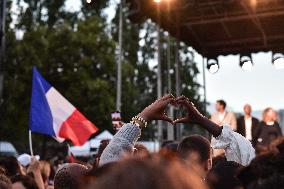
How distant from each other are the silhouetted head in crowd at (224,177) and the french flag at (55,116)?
21.2 feet

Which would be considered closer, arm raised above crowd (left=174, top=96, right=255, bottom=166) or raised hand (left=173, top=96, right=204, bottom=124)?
raised hand (left=173, top=96, right=204, bottom=124)

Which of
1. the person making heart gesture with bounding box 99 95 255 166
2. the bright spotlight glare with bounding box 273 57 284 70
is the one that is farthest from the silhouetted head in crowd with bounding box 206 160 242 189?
the bright spotlight glare with bounding box 273 57 284 70

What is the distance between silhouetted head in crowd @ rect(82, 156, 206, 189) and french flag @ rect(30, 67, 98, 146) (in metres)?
8.05

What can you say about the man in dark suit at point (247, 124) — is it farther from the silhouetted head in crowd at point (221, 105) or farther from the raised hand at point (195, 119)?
the raised hand at point (195, 119)

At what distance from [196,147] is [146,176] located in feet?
8.10

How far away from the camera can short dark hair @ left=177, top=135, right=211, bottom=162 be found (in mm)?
3635

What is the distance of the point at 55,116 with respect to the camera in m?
9.55

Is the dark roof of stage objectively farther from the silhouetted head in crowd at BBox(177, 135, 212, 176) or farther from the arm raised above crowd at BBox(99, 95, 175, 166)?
the arm raised above crowd at BBox(99, 95, 175, 166)

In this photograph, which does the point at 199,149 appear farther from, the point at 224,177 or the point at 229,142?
the point at 224,177

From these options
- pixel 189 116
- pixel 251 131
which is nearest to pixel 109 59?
pixel 251 131

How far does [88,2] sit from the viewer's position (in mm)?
10227

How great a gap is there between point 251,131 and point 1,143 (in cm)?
2459

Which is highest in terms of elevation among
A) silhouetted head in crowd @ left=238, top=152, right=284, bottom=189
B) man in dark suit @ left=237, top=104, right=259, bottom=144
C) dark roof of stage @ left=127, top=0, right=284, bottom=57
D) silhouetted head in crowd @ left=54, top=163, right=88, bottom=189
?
dark roof of stage @ left=127, top=0, right=284, bottom=57

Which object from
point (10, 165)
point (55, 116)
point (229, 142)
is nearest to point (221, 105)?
point (55, 116)
